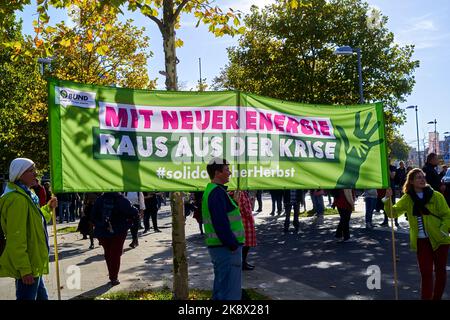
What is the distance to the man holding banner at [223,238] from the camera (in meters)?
5.34

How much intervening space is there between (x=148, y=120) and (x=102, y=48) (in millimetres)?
3135

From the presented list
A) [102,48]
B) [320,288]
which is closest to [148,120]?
[102,48]

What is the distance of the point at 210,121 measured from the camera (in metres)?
6.46

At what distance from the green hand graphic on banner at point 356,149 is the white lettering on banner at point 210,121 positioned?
1.04ft

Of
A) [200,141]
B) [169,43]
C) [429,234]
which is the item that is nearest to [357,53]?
[169,43]

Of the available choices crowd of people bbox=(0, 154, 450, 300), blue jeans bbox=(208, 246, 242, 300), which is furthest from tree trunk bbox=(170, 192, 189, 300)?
blue jeans bbox=(208, 246, 242, 300)

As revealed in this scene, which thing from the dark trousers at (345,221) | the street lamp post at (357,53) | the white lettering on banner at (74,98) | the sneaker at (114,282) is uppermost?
the street lamp post at (357,53)

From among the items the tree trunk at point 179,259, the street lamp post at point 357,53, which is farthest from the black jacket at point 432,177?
the street lamp post at point 357,53

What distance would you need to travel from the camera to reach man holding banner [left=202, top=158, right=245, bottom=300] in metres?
5.34

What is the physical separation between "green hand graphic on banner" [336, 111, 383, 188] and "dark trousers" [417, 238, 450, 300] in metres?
1.21

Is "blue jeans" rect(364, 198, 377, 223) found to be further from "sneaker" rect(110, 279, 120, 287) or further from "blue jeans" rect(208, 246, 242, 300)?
"blue jeans" rect(208, 246, 242, 300)

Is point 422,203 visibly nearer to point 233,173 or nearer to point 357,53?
point 233,173

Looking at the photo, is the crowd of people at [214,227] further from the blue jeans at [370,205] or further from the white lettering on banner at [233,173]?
the blue jeans at [370,205]
